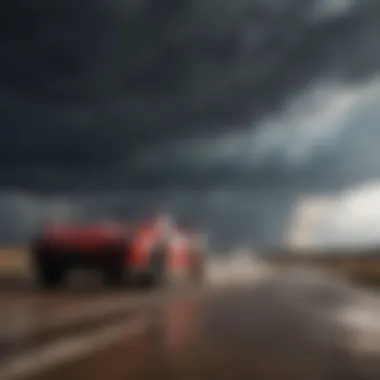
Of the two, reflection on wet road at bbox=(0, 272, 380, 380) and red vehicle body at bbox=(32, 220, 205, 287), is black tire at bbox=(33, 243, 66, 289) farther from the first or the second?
reflection on wet road at bbox=(0, 272, 380, 380)

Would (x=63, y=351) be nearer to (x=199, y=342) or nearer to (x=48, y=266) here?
(x=199, y=342)

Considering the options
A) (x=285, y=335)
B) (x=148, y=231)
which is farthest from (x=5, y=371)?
(x=148, y=231)

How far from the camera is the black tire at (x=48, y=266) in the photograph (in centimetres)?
2181

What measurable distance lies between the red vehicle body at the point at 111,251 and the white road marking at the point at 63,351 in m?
8.04

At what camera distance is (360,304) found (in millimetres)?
18422

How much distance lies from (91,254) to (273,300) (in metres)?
4.59

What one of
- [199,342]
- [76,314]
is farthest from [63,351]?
[76,314]

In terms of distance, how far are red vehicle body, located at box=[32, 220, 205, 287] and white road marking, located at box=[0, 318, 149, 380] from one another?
8037mm

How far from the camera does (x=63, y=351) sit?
31.7 feet

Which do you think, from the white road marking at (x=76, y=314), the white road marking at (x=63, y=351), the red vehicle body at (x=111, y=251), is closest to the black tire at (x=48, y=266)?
the red vehicle body at (x=111, y=251)

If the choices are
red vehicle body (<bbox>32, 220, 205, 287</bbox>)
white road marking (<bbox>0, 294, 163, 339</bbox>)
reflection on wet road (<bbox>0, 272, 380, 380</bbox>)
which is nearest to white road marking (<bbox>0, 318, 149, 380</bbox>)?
reflection on wet road (<bbox>0, 272, 380, 380</bbox>)

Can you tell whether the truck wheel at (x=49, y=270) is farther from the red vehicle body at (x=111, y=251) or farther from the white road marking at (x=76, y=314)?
the white road marking at (x=76, y=314)

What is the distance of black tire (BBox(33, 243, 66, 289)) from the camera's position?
859 inches

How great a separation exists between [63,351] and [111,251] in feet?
38.1
